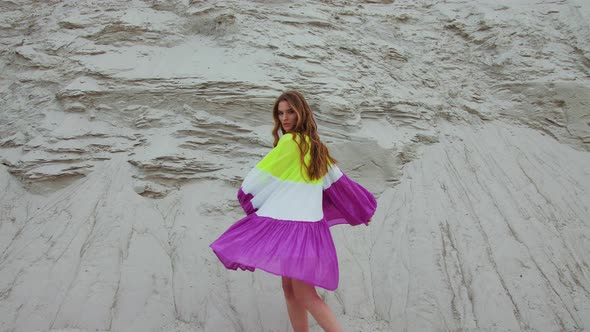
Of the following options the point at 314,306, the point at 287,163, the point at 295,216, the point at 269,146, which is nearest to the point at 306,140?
the point at 287,163

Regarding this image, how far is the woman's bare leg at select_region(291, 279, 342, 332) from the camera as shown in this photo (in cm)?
271

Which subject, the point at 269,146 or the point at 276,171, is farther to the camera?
the point at 269,146

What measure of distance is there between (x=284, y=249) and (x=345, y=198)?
601mm

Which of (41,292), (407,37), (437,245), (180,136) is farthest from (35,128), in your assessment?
(407,37)

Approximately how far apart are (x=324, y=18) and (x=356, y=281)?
13.7 ft

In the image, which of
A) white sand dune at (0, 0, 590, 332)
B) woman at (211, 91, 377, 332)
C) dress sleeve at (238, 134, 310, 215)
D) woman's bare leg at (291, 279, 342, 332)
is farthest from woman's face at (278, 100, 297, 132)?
white sand dune at (0, 0, 590, 332)

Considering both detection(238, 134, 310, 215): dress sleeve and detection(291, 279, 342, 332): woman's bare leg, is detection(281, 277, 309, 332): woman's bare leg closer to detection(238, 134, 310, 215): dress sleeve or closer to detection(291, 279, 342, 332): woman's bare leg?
detection(291, 279, 342, 332): woman's bare leg

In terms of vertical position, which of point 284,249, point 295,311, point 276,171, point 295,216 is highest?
point 276,171

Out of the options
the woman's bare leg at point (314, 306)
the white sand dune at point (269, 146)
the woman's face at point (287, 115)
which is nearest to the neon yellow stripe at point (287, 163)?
the woman's face at point (287, 115)

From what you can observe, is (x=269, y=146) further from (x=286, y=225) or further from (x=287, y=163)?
(x=286, y=225)

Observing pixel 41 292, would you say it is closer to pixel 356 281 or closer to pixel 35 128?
pixel 35 128

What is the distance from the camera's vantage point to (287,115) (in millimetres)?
2941

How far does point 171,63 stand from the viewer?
5.88 m

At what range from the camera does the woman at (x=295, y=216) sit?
2670mm
